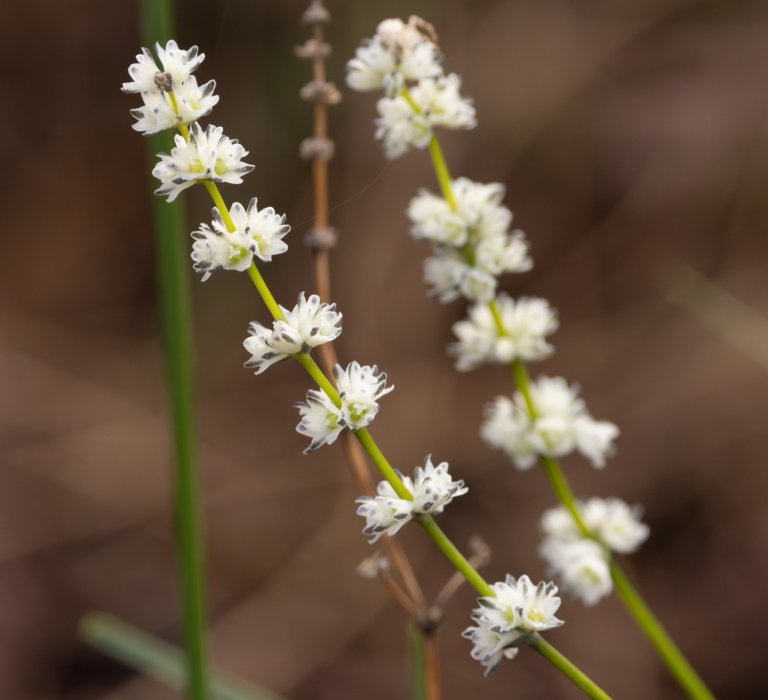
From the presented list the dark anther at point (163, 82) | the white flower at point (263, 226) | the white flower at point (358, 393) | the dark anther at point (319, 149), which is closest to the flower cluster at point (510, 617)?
the white flower at point (358, 393)

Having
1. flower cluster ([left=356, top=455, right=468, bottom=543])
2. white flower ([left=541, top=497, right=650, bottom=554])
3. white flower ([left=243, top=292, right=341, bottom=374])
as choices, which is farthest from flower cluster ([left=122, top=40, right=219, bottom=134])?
white flower ([left=541, top=497, right=650, bottom=554])

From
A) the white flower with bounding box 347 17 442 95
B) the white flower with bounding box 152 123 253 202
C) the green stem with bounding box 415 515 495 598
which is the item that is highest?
the white flower with bounding box 347 17 442 95

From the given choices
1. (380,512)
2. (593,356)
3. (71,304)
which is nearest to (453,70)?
(593,356)

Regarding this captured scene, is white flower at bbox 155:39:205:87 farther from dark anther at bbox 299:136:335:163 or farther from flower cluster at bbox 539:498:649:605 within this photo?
flower cluster at bbox 539:498:649:605

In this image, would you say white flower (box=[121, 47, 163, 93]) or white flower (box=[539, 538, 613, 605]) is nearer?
white flower (box=[121, 47, 163, 93])

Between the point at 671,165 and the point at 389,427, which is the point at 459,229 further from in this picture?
the point at 671,165

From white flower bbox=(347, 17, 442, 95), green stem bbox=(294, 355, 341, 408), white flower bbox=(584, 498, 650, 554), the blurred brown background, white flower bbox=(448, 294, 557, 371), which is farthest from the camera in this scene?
the blurred brown background
